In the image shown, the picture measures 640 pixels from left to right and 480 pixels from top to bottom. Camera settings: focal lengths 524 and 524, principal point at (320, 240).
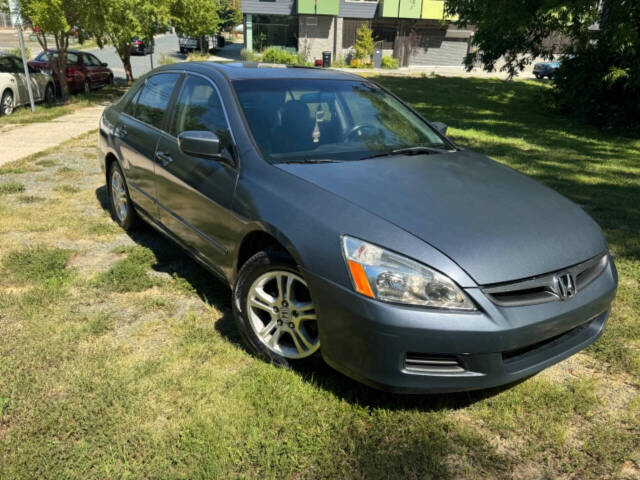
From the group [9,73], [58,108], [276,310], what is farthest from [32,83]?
[276,310]

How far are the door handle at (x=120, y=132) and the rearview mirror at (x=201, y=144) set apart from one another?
1.80 m

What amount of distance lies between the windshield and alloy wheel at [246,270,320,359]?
74 centimetres

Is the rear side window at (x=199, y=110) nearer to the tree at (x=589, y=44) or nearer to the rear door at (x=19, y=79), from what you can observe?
the tree at (x=589, y=44)

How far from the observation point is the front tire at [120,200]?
4965 mm

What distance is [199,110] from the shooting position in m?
3.76

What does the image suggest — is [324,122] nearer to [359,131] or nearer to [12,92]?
[359,131]

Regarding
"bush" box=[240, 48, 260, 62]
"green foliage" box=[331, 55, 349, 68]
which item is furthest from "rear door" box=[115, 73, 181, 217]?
"green foliage" box=[331, 55, 349, 68]

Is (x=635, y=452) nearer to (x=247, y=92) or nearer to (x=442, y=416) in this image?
(x=442, y=416)

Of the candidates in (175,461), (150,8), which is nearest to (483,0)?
(150,8)

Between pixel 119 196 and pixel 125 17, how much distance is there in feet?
36.9

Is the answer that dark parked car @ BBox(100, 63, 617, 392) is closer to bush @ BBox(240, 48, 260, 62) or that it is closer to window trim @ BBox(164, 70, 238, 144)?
window trim @ BBox(164, 70, 238, 144)

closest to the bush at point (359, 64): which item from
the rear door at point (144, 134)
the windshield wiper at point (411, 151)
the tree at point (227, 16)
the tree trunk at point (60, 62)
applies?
the tree trunk at point (60, 62)

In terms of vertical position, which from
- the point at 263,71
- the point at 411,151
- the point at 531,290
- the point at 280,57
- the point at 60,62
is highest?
the point at 263,71

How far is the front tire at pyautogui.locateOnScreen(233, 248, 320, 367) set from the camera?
2746 millimetres
